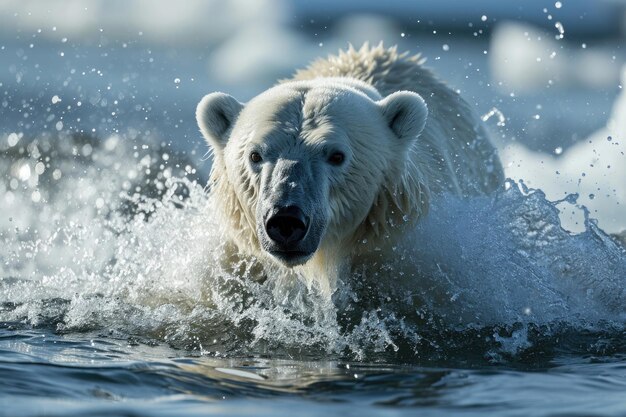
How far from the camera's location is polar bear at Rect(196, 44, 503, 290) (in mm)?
4172

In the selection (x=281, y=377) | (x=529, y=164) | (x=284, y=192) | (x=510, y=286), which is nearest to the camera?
(x=281, y=377)

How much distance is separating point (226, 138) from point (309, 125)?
0.57m

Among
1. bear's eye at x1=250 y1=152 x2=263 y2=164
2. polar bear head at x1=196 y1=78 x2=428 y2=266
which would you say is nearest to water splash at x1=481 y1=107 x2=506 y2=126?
polar bear head at x1=196 y1=78 x2=428 y2=266

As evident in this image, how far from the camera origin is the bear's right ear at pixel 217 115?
4.80 metres

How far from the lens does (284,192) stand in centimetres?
406

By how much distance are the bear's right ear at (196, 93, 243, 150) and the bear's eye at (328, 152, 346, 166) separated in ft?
2.19

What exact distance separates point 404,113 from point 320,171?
0.62 m

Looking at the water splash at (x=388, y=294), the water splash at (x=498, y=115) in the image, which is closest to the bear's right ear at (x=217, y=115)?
the water splash at (x=388, y=294)

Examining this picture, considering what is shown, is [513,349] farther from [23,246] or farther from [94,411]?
[23,246]

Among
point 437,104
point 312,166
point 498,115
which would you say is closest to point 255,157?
point 312,166

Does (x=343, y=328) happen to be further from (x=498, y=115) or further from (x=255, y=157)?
(x=498, y=115)

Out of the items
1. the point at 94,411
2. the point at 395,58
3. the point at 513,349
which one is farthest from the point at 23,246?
the point at 94,411

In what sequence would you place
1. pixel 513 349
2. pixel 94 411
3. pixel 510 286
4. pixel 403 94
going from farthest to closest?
pixel 510 286, pixel 403 94, pixel 513 349, pixel 94 411

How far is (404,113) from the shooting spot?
468 cm
